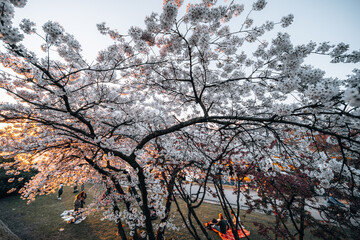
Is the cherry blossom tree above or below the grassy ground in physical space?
above

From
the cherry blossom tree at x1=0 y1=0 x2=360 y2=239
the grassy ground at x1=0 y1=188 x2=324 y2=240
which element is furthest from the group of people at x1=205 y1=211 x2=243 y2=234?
the cherry blossom tree at x1=0 y1=0 x2=360 y2=239

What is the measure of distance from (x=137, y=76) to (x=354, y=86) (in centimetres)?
578

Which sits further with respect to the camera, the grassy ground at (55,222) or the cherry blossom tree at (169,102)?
the grassy ground at (55,222)

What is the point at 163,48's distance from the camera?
488 centimetres

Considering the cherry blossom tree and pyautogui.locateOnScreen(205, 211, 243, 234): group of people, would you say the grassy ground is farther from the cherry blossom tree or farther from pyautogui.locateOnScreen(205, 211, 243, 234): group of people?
the cherry blossom tree

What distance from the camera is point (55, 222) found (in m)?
7.57

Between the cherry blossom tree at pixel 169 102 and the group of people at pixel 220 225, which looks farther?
the group of people at pixel 220 225

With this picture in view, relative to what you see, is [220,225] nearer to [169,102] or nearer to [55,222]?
[169,102]

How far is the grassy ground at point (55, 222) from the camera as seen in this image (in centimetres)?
650

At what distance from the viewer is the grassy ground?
6496mm

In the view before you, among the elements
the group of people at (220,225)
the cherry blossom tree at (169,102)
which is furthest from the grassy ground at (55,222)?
the cherry blossom tree at (169,102)

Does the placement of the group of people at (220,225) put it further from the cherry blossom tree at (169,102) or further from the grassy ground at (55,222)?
the cherry blossom tree at (169,102)

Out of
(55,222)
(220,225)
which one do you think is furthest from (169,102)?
(55,222)

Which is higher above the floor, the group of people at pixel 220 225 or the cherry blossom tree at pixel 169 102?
the cherry blossom tree at pixel 169 102
